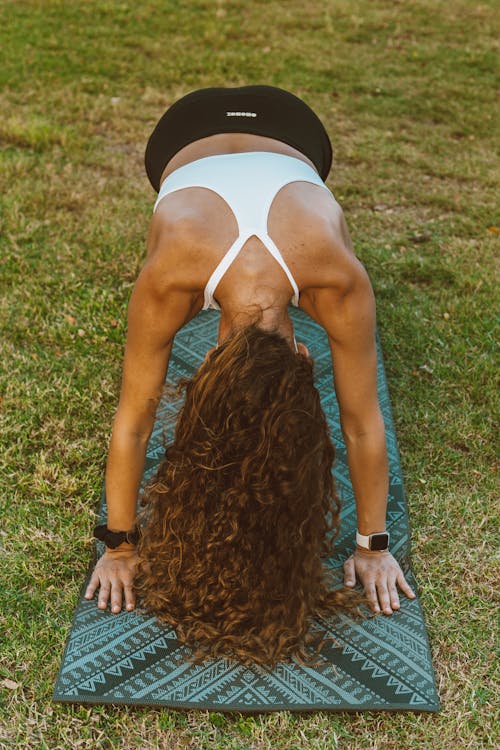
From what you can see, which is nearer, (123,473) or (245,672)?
(245,672)

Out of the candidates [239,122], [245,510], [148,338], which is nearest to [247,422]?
[245,510]

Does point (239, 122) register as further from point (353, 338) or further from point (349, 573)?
point (349, 573)

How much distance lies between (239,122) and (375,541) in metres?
1.53

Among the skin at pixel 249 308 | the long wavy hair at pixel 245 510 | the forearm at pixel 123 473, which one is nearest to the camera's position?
the long wavy hair at pixel 245 510

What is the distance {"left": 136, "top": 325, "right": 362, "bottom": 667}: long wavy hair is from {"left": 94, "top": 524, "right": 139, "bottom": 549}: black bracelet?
97 millimetres

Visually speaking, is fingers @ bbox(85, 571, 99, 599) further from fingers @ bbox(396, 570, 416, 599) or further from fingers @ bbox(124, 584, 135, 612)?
fingers @ bbox(396, 570, 416, 599)

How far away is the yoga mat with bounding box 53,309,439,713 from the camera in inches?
88.7

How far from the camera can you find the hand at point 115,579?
8.31 ft

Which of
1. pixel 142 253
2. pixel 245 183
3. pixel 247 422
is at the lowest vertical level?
pixel 142 253

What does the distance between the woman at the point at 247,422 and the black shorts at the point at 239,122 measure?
27 cm

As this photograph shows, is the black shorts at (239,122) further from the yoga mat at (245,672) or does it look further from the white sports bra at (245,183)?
the yoga mat at (245,672)

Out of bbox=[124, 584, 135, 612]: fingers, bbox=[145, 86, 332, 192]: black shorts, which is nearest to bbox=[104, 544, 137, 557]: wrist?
bbox=[124, 584, 135, 612]: fingers

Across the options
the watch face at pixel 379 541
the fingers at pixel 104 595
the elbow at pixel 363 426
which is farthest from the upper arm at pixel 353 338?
the fingers at pixel 104 595

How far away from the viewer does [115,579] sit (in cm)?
258
